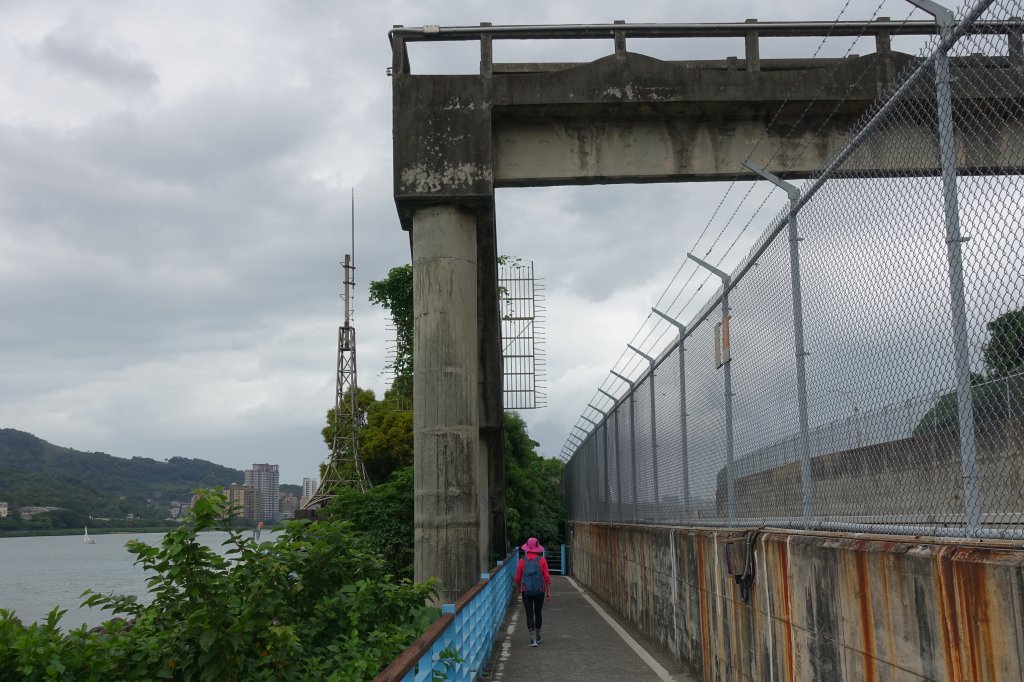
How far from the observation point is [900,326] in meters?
5.29

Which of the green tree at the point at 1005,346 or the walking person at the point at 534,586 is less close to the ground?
the green tree at the point at 1005,346

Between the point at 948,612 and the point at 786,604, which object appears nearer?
the point at 948,612

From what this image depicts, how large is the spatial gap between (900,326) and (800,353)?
6.28 feet

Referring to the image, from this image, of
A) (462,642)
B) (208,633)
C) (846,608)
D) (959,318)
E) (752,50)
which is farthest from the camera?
(752,50)

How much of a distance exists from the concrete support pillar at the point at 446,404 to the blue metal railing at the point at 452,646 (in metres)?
0.84

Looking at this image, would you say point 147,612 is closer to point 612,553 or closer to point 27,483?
point 612,553

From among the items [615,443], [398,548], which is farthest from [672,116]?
[398,548]

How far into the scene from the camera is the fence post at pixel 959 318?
14.6 ft

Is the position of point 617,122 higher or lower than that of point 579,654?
higher

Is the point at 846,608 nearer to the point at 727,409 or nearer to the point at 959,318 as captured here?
the point at 959,318

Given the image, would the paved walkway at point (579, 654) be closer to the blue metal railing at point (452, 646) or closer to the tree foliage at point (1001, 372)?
the blue metal railing at point (452, 646)

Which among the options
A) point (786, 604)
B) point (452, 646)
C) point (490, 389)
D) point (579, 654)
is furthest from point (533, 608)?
point (786, 604)

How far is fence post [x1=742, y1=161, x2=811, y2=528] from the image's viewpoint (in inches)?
275

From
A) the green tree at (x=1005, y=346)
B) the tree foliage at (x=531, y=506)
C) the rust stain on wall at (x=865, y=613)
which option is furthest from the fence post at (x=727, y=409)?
the tree foliage at (x=531, y=506)
